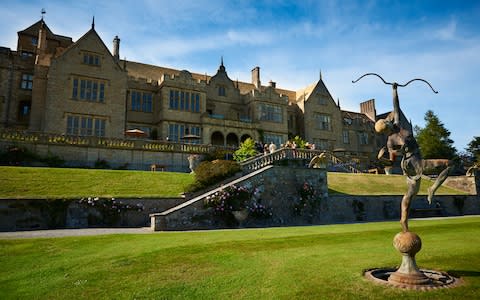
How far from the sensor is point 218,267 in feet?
22.3

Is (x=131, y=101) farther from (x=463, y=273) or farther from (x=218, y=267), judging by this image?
(x=463, y=273)

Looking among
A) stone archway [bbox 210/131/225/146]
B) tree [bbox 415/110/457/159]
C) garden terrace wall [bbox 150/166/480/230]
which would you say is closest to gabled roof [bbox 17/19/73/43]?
stone archway [bbox 210/131/225/146]

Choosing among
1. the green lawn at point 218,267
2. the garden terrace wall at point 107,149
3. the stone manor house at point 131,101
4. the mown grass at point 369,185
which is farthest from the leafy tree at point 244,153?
the green lawn at point 218,267

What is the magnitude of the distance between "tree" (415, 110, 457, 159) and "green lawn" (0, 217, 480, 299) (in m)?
49.5

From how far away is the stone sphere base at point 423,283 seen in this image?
5.16 m

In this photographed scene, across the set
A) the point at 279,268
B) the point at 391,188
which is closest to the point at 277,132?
the point at 391,188

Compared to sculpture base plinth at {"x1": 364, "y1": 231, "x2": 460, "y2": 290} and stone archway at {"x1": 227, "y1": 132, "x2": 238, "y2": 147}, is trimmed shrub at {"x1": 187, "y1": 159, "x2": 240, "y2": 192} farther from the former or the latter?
stone archway at {"x1": 227, "y1": 132, "x2": 238, "y2": 147}

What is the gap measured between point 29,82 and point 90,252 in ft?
115

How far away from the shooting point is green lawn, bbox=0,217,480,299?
206 inches

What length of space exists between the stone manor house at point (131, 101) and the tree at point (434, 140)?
46.0 feet

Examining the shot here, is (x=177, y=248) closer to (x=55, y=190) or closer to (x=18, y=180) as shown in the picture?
(x=55, y=190)

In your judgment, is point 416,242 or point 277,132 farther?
point 277,132

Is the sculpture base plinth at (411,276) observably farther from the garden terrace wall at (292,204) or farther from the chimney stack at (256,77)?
the chimney stack at (256,77)

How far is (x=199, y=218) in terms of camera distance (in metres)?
15.9
